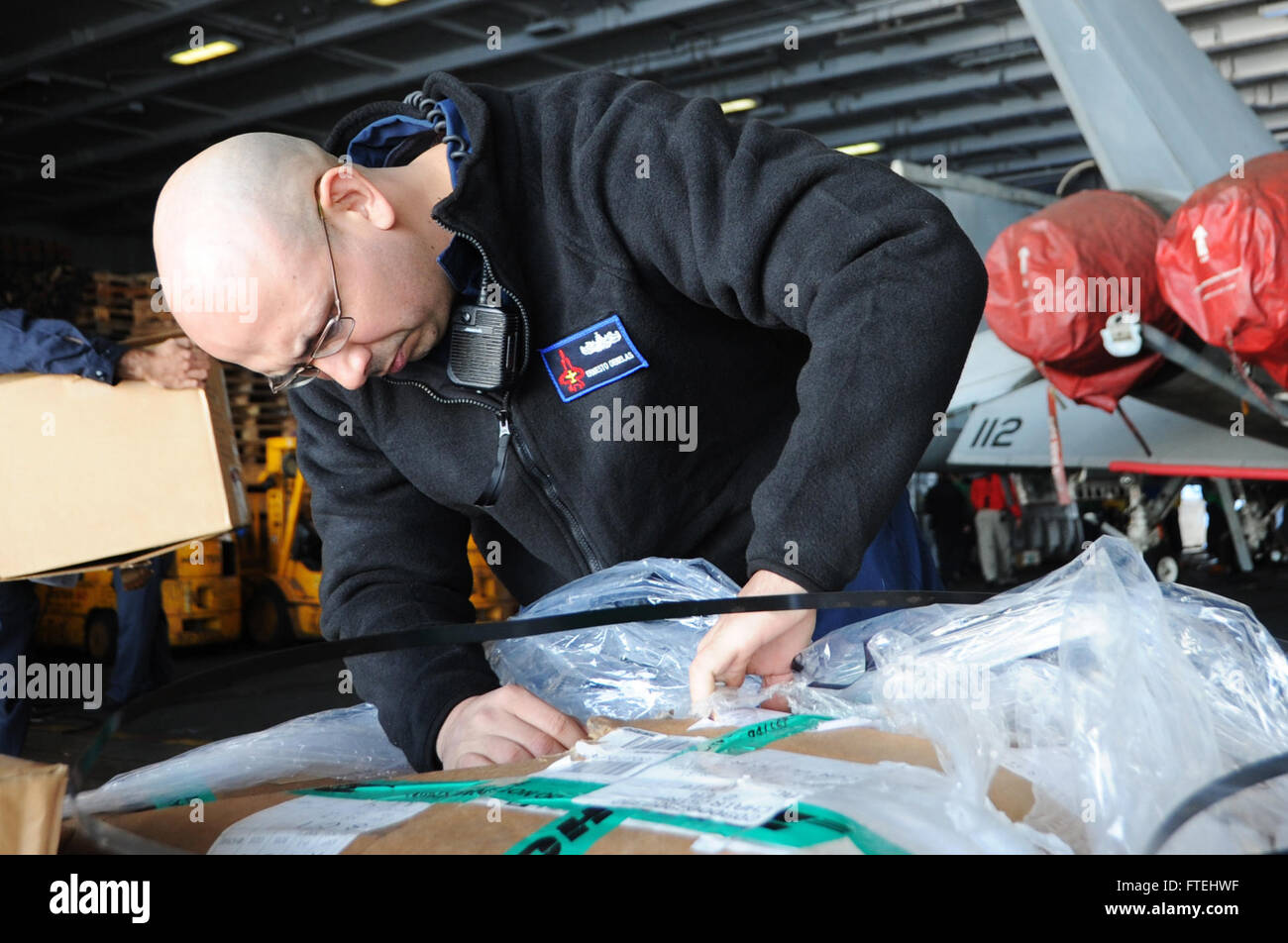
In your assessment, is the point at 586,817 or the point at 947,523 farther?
the point at 947,523

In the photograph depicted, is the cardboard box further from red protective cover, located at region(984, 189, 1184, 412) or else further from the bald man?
red protective cover, located at region(984, 189, 1184, 412)

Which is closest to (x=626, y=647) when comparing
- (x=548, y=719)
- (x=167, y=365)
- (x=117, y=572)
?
(x=548, y=719)

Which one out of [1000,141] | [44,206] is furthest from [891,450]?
[44,206]

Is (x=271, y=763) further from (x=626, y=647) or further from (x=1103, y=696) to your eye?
(x=1103, y=696)

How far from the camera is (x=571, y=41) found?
898 cm

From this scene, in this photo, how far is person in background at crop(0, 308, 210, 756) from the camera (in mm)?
2533

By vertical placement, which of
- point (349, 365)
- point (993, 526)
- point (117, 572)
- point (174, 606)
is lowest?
point (174, 606)

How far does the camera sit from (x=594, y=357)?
1264 mm

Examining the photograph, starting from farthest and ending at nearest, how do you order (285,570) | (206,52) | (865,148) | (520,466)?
1. (865,148)
2. (206,52)
3. (285,570)
4. (520,466)

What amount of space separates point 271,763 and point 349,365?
41 cm

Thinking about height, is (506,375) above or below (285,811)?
above

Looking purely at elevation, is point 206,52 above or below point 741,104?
below
